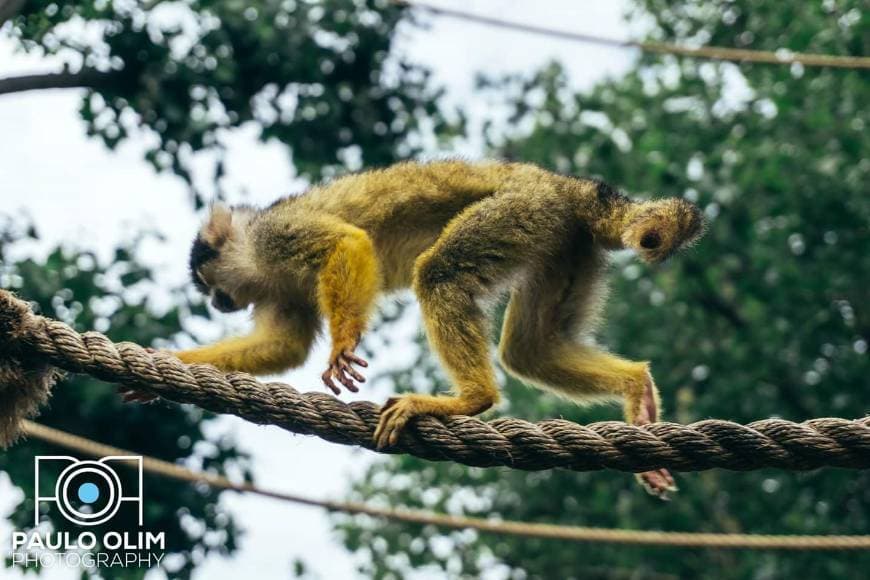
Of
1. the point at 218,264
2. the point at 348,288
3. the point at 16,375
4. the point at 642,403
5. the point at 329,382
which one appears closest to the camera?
the point at 16,375

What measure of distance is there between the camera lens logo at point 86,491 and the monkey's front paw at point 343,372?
1749 mm

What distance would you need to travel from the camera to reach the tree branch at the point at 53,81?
5.34 meters

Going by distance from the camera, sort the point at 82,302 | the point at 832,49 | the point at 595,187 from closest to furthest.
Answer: the point at 595,187 → the point at 82,302 → the point at 832,49

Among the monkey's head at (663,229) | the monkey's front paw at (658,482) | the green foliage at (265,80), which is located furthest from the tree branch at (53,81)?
the monkey's front paw at (658,482)

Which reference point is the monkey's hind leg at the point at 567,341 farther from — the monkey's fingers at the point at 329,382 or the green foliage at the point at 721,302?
the green foliage at the point at 721,302

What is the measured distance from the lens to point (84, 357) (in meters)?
3.48

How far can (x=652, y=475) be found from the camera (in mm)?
4301

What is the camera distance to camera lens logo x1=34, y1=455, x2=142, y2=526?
5.50 metres

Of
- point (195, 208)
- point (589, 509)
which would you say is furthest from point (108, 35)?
point (589, 509)

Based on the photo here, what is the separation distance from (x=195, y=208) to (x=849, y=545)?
4.43m

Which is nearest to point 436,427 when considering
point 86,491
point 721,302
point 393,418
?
point 393,418

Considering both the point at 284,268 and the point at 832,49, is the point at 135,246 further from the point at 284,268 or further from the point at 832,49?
the point at 832,49

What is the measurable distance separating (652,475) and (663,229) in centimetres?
96

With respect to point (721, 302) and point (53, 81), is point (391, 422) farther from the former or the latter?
point (721, 302)
